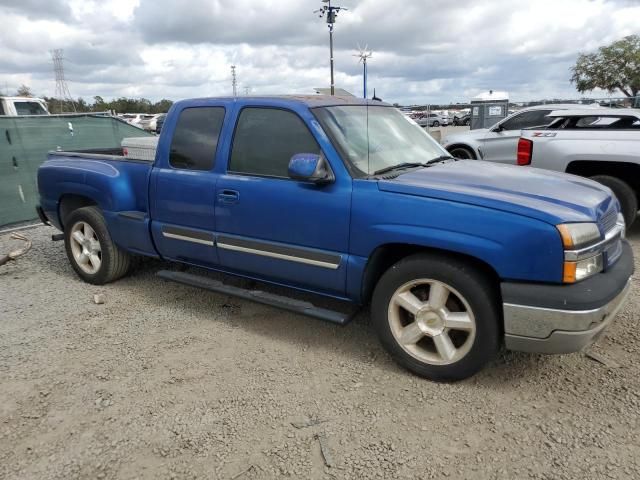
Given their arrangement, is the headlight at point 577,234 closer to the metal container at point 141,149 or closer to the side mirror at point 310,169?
the side mirror at point 310,169

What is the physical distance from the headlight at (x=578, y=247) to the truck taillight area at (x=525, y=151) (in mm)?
4063

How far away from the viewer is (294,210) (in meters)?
3.44

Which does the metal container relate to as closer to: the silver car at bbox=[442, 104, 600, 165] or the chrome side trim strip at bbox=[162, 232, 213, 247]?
the chrome side trim strip at bbox=[162, 232, 213, 247]

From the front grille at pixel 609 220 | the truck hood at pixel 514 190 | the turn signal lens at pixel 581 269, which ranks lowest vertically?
the turn signal lens at pixel 581 269

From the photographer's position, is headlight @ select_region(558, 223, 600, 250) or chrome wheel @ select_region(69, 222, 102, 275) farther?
chrome wheel @ select_region(69, 222, 102, 275)

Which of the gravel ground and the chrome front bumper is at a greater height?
the chrome front bumper

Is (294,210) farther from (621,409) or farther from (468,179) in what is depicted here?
(621,409)

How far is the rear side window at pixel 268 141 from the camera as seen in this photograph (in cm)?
353

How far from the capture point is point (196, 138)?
4.08m

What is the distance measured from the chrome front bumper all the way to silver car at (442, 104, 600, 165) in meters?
6.65

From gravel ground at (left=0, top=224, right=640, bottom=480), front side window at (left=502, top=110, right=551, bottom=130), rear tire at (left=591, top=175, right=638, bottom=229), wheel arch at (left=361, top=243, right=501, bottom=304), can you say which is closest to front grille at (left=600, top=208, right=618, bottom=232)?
wheel arch at (left=361, top=243, right=501, bottom=304)

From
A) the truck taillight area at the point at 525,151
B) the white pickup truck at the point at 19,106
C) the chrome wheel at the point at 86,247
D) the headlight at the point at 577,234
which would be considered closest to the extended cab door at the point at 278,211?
the headlight at the point at 577,234

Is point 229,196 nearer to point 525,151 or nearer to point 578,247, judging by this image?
point 578,247

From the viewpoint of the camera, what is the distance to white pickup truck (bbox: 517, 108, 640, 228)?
6070 mm
